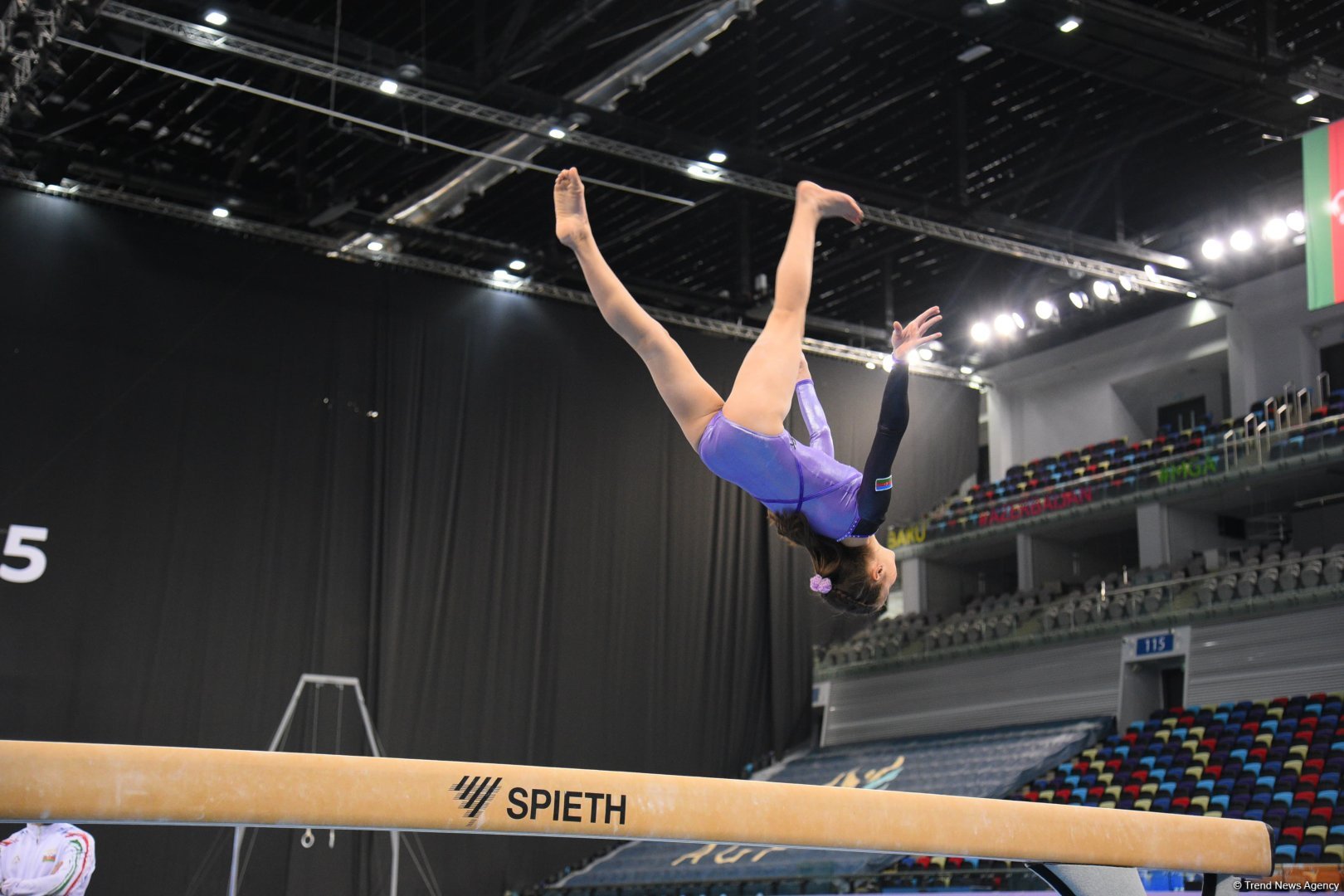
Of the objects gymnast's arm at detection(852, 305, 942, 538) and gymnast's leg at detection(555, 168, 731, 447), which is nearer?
gymnast's arm at detection(852, 305, 942, 538)

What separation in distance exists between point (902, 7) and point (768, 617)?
30.0 feet

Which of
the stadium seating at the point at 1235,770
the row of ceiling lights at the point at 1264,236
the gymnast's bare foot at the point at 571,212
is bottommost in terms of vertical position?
the stadium seating at the point at 1235,770

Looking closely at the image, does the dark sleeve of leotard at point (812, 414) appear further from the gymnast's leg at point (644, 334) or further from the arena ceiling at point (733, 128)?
the arena ceiling at point (733, 128)

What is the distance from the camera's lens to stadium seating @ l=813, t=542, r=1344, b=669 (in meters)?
14.2

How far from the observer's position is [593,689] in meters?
16.8

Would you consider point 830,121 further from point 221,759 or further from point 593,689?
point 221,759

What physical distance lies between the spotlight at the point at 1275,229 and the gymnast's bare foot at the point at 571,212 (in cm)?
1376

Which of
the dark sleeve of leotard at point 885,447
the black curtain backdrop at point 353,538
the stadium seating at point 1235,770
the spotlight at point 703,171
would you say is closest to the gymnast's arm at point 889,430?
the dark sleeve of leotard at point 885,447

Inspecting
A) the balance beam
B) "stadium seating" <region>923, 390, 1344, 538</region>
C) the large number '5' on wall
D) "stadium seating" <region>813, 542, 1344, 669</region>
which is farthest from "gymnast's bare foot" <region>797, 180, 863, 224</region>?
"stadium seating" <region>923, 390, 1344, 538</region>

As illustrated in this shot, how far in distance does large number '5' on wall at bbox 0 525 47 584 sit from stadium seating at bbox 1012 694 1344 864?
10.5m

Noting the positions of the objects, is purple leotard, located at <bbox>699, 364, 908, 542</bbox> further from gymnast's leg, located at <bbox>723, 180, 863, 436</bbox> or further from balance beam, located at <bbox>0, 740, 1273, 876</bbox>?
balance beam, located at <bbox>0, 740, 1273, 876</bbox>

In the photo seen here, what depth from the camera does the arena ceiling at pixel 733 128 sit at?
483 inches

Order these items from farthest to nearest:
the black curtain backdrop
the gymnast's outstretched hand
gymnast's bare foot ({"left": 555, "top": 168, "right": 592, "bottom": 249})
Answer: the black curtain backdrop < gymnast's bare foot ({"left": 555, "top": 168, "right": 592, "bottom": 249}) < the gymnast's outstretched hand

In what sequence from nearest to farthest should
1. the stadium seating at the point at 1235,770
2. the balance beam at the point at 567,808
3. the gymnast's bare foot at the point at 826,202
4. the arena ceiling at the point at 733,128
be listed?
the balance beam at the point at 567,808, the gymnast's bare foot at the point at 826,202, the stadium seating at the point at 1235,770, the arena ceiling at the point at 733,128
